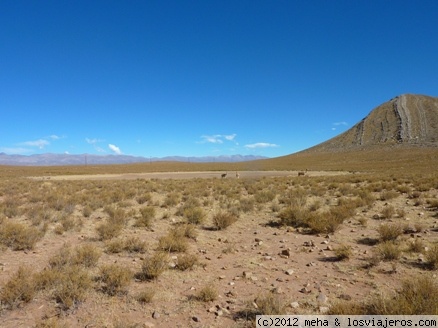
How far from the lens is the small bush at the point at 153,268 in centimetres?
605

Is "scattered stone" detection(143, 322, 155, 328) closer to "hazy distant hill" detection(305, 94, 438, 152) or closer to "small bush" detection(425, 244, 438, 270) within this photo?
"small bush" detection(425, 244, 438, 270)

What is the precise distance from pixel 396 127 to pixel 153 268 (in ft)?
515

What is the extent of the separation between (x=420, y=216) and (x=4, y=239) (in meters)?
13.8

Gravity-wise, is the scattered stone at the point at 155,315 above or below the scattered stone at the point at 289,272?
below

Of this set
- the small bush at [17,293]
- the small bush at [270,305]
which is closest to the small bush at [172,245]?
the small bush at [17,293]

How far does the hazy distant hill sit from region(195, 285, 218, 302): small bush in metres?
120

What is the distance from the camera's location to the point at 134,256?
750cm

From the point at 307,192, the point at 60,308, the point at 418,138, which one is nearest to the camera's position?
the point at 60,308

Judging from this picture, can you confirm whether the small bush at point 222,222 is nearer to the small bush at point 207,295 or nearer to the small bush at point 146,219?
the small bush at point 146,219

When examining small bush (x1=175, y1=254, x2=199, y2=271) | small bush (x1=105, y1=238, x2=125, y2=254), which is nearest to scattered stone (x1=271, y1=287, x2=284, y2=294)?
small bush (x1=175, y1=254, x2=199, y2=271)

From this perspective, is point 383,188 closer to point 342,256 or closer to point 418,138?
point 342,256

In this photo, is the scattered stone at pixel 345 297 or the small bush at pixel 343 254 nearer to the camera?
the scattered stone at pixel 345 297

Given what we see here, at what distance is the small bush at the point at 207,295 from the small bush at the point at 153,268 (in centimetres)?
123

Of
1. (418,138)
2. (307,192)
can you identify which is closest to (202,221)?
(307,192)
